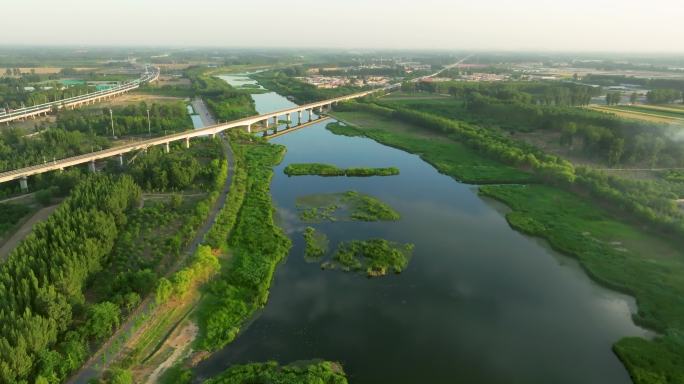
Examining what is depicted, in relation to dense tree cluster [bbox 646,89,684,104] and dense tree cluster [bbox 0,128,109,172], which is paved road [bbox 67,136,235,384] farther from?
dense tree cluster [bbox 646,89,684,104]

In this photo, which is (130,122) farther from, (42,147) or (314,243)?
(314,243)

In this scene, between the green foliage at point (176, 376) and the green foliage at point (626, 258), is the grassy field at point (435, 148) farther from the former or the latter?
the green foliage at point (176, 376)

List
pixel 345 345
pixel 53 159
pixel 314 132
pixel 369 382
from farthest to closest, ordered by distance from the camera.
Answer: pixel 314 132 < pixel 53 159 < pixel 345 345 < pixel 369 382

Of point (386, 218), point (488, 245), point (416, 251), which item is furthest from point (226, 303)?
point (488, 245)

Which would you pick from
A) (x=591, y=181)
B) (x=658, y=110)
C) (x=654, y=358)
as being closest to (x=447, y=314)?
(x=654, y=358)

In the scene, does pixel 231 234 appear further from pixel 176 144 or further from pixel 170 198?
pixel 176 144
